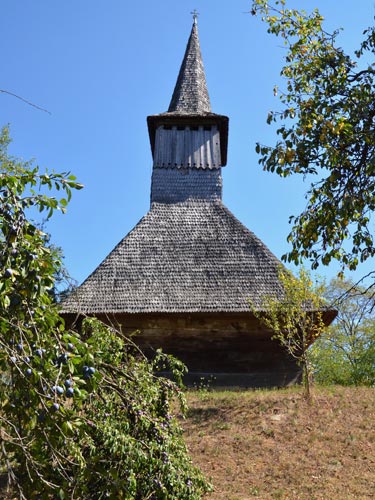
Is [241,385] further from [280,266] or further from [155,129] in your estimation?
[155,129]

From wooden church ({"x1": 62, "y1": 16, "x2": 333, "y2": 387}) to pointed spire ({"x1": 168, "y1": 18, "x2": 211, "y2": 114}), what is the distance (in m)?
2.41

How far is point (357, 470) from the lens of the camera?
24.4 feet

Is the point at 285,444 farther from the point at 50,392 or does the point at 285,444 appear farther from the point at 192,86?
the point at 192,86

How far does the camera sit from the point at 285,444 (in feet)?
27.2

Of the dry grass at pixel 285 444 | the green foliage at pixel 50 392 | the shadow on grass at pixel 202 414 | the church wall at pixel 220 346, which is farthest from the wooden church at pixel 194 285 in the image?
the green foliage at pixel 50 392

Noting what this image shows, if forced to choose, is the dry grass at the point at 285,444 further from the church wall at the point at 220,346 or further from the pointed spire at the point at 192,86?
the pointed spire at the point at 192,86

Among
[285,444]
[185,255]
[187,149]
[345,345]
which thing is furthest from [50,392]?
[345,345]

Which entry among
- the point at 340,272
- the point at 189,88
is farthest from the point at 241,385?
the point at 189,88

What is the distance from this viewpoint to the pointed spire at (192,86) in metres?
17.9

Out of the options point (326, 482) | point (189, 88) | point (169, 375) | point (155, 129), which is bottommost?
point (326, 482)

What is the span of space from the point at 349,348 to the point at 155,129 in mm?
13474

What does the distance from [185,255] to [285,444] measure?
6.33 m

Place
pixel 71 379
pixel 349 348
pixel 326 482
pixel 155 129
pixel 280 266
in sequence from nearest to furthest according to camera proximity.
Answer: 1. pixel 71 379
2. pixel 326 482
3. pixel 280 266
4. pixel 155 129
5. pixel 349 348

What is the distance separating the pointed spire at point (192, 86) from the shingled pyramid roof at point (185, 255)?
0.36 metres
